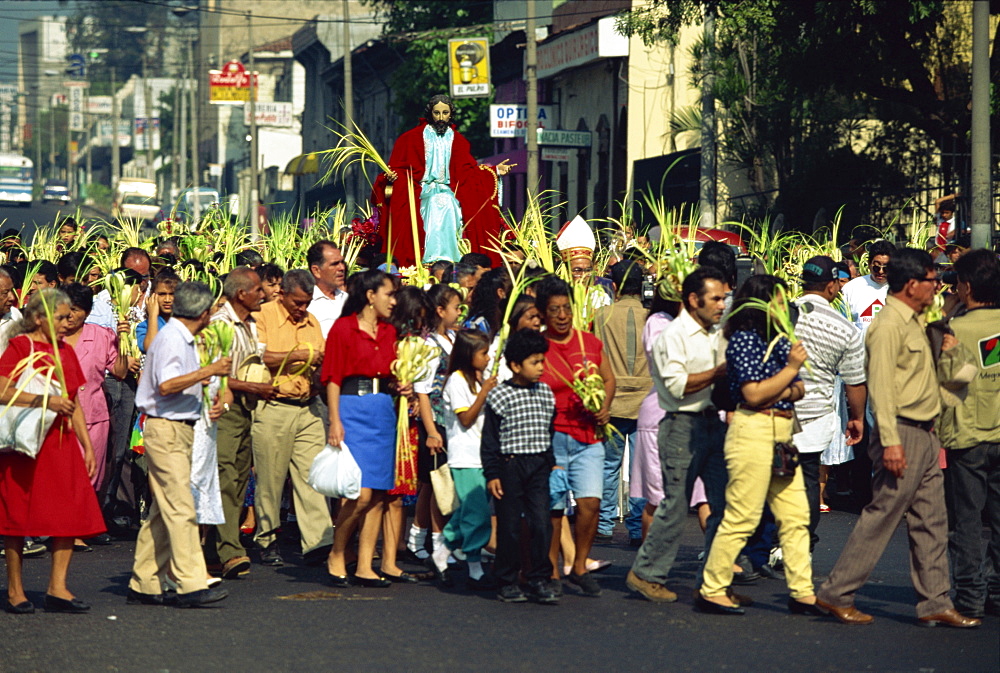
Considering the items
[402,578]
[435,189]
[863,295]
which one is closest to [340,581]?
[402,578]

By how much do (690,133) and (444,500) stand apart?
2227 cm

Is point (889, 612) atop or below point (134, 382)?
below

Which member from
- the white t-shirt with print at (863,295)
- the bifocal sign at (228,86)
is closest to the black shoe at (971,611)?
the white t-shirt with print at (863,295)

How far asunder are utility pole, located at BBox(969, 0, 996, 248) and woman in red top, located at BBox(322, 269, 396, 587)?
22.7ft

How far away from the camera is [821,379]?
880cm

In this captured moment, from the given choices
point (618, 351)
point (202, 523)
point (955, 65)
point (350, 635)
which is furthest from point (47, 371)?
point (955, 65)

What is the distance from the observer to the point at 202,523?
8.66 meters

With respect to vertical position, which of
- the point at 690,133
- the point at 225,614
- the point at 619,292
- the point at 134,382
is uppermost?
the point at 690,133

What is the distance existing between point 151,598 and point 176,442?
0.85m

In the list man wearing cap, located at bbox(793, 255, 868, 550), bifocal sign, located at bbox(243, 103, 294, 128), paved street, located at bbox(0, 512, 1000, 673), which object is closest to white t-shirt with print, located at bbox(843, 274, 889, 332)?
man wearing cap, located at bbox(793, 255, 868, 550)

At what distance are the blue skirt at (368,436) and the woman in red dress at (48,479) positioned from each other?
1.41m

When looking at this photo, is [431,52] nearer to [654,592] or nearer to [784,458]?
[654,592]

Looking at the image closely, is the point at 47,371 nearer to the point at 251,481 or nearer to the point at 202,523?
the point at 202,523

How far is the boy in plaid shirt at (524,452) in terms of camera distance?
831cm
